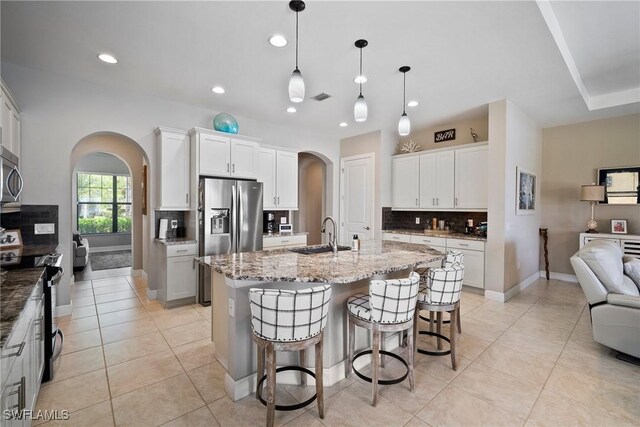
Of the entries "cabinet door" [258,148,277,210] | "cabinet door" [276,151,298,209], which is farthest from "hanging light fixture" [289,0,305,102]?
"cabinet door" [276,151,298,209]

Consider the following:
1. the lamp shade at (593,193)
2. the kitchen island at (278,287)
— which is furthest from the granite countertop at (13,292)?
the lamp shade at (593,193)

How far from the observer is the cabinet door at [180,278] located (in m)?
3.79

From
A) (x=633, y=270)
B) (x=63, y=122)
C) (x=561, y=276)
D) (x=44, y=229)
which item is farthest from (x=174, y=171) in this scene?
(x=561, y=276)

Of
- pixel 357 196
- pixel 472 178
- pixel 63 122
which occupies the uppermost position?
pixel 63 122

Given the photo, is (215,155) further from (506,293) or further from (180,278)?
(506,293)

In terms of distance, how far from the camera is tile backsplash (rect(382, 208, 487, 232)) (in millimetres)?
5162

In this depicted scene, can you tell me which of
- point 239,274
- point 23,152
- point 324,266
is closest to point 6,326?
point 239,274

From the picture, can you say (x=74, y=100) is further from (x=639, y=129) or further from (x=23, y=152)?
(x=639, y=129)

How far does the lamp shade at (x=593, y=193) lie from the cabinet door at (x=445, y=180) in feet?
6.42

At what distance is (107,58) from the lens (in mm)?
2998

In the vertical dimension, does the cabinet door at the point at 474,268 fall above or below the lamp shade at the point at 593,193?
below

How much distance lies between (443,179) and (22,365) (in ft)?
17.4

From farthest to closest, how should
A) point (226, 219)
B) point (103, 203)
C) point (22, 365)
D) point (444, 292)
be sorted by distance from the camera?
point (103, 203)
point (226, 219)
point (444, 292)
point (22, 365)

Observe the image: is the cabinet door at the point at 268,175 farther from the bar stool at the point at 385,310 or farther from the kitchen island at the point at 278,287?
the bar stool at the point at 385,310
